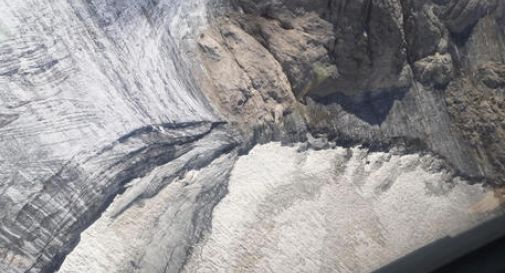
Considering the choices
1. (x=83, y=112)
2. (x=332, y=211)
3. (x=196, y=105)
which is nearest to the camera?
(x=83, y=112)

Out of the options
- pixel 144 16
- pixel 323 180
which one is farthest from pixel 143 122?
pixel 323 180

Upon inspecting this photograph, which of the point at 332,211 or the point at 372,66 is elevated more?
the point at 372,66

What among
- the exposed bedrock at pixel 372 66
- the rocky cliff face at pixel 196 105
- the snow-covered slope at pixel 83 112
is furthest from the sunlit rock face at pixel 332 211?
the snow-covered slope at pixel 83 112

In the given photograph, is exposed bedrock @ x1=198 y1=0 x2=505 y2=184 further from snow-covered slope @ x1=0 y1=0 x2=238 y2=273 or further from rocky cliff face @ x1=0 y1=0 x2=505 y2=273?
snow-covered slope @ x1=0 y1=0 x2=238 y2=273

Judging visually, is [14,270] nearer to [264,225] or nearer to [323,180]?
[264,225]

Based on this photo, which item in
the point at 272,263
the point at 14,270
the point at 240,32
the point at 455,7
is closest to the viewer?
the point at 14,270

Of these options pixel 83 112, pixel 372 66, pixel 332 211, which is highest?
pixel 83 112

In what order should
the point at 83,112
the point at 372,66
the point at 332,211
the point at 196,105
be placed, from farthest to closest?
1. the point at 372,66
2. the point at 332,211
3. the point at 196,105
4. the point at 83,112

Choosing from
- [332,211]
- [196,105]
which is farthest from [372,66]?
[196,105]

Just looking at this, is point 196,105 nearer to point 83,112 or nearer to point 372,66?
point 83,112
